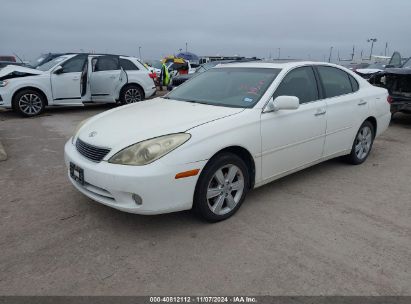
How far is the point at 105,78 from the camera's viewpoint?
411 inches

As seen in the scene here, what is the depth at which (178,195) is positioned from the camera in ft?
10.1

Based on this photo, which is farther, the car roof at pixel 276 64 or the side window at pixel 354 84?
the side window at pixel 354 84

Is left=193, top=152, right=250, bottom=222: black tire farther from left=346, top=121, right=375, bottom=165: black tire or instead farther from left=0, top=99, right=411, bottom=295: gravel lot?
left=346, top=121, right=375, bottom=165: black tire

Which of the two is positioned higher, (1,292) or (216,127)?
(216,127)

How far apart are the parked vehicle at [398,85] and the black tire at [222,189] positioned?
5.81m

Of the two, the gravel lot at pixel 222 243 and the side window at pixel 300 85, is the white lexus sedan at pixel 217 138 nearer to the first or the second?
the side window at pixel 300 85

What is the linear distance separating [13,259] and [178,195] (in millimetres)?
1405

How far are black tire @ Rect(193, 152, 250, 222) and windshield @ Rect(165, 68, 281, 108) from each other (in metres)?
0.67

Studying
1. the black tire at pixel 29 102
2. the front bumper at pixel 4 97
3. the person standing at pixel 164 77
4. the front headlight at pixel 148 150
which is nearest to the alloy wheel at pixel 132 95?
the black tire at pixel 29 102

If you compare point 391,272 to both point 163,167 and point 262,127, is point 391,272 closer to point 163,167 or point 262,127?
point 262,127

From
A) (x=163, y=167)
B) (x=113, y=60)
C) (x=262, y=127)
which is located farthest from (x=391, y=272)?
(x=113, y=60)

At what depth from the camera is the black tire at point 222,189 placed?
3240mm

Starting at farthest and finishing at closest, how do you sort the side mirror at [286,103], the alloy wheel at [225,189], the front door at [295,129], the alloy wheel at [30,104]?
the alloy wheel at [30,104] < the front door at [295,129] < the side mirror at [286,103] < the alloy wheel at [225,189]

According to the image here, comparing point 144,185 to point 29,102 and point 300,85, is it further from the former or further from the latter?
point 29,102
